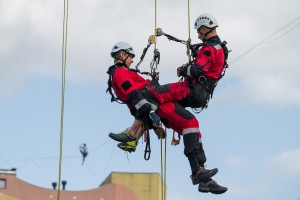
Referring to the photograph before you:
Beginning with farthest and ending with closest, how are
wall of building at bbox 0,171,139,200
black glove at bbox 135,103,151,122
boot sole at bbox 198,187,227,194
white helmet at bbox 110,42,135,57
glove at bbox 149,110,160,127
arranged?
1. wall of building at bbox 0,171,139,200
2. white helmet at bbox 110,42,135,57
3. black glove at bbox 135,103,151,122
4. glove at bbox 149,110,160,127
5. boot sole at bbox 198,187,227,194

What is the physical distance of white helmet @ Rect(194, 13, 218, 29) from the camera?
12.8 metres

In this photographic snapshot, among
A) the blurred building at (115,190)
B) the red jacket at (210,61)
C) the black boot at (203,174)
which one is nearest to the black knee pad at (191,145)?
the black boot at (203,174)

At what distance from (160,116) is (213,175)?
3.93 ft

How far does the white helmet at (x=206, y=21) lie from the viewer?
42.0ft

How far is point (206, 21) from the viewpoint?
12805 millimetres

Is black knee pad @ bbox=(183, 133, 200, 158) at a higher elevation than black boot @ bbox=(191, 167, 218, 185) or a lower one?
higher

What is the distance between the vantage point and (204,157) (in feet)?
42.2

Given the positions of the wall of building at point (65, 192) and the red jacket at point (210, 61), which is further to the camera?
the wall of building at point (65, 192)

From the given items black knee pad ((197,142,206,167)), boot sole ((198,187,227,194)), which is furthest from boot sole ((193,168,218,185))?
black knee pad ((197,142,206,167))

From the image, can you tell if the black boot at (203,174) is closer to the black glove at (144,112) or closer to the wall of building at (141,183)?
the black glove at (144,112)

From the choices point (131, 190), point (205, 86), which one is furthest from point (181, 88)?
point (131, 190)

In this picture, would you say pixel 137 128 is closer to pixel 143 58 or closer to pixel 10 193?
pixel 143 58

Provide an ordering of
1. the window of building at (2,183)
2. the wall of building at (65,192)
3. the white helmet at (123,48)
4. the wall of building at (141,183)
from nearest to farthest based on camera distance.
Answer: the white helmet at (123,48) < the window of building at (2,183) < the wall of building at (65,192) < the wall of building at (141,183)

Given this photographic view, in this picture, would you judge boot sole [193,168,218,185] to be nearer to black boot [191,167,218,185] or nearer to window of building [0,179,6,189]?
black boot [191,167,218,185]
